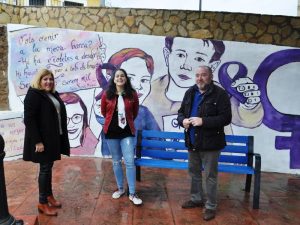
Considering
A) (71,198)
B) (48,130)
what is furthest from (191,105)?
(71,198)

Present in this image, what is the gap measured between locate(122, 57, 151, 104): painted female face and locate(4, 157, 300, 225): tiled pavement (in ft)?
4.59

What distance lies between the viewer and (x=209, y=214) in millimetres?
4305

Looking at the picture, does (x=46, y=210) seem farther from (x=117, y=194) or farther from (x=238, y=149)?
(x=238, y=149)

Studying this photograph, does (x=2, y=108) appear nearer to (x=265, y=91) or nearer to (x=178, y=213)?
(x=178, y=213)

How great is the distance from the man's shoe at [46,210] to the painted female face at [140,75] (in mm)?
2929

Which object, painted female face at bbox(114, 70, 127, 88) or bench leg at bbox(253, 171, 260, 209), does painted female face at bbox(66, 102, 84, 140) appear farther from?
bench leg at bbox(253, 171, 260, 209)

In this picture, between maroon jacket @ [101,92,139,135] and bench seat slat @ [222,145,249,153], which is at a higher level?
maroon jacket @ [101,92,139,135]

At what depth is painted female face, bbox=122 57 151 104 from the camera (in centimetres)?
673

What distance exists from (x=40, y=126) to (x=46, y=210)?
962mm

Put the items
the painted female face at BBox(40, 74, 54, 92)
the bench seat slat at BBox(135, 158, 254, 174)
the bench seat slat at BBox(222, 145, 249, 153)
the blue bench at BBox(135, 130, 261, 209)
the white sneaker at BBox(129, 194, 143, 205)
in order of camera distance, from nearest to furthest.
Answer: the painted female face at BBox(40, 74, 54, 92) → the white sneaker at BBox(129, 194, 143, 205) → the bench seat slat at BBox(135, 158, 254, 174) → the blue bench at BBox(135, 130, 261, 209) → the bench seat slat at BBox(222, 145, 249, 153)

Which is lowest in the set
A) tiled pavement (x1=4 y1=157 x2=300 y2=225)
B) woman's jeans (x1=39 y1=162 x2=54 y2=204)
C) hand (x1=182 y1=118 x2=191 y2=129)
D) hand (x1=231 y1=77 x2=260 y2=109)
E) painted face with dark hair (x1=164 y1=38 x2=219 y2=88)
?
tiled pavement (x1=4 y1=157 x2=300 y2=225)

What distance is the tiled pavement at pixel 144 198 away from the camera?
4281 mm

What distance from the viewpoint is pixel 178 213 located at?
4.45 metres

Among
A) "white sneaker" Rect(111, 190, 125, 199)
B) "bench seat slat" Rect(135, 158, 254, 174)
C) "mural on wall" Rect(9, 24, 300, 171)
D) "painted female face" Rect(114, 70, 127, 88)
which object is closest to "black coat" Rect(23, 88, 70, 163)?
"painted female face" Rect(114, 70, 127, 88)
